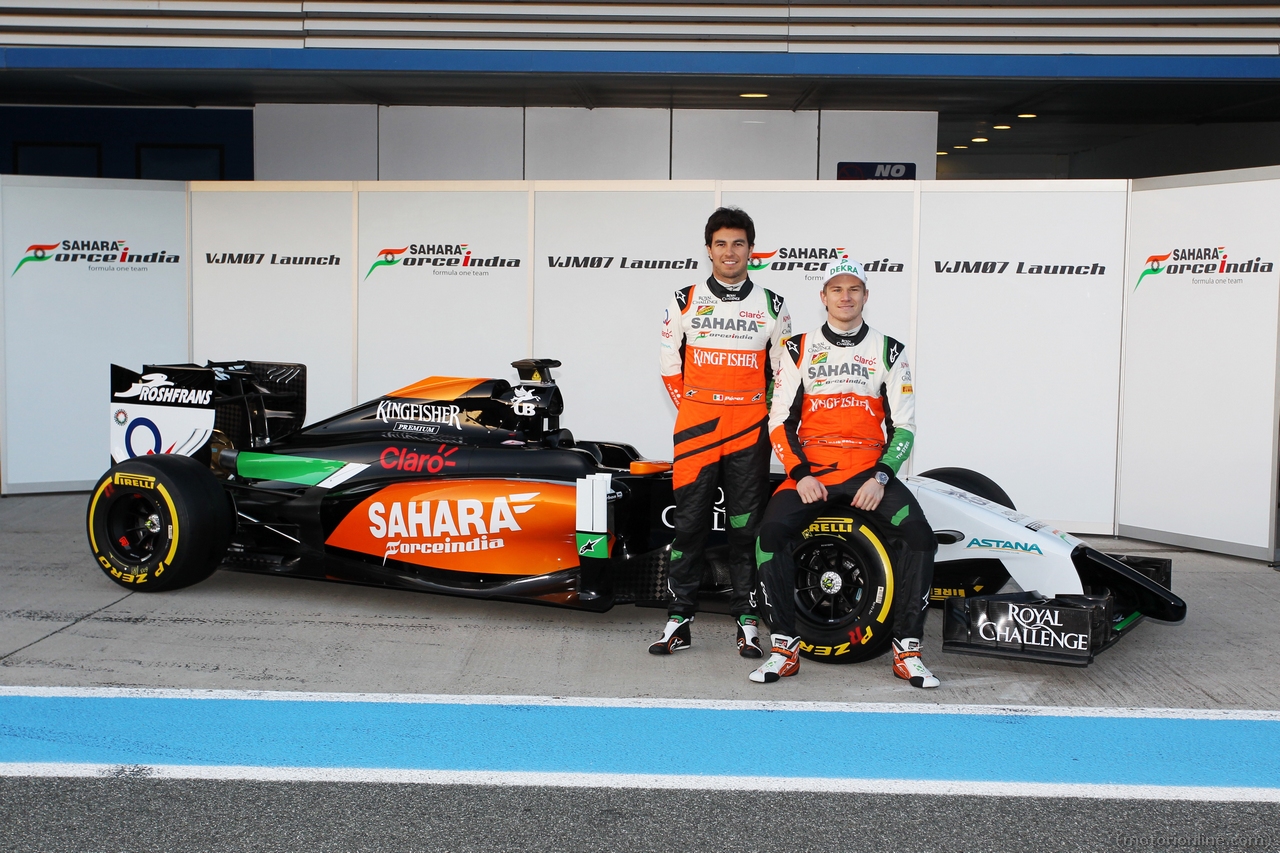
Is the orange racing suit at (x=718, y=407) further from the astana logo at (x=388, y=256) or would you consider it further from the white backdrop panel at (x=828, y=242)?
the astana logo at (x=388, y=256)

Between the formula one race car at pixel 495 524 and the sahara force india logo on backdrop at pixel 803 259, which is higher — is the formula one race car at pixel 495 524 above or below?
below

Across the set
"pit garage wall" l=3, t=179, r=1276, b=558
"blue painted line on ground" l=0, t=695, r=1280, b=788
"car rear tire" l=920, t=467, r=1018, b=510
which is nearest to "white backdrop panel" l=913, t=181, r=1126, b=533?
"pit garage wall" l=3, t=179, r=1276, b=558

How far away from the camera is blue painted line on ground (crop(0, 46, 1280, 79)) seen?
26.2ft

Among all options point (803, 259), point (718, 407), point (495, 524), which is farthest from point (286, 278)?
point (718, 407)

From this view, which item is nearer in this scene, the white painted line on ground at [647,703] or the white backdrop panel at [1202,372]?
the white painted line on ground at [647,703]

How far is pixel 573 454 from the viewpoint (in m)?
5.47

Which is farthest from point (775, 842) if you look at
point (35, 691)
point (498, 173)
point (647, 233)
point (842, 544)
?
point (498, 173)

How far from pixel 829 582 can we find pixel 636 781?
5.11 feet

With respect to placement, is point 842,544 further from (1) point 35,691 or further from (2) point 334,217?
(2) point 334,217

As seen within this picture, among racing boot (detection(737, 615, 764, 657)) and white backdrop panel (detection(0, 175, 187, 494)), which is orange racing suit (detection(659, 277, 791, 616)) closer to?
racing boot (detection(737, 615, 764, 657))

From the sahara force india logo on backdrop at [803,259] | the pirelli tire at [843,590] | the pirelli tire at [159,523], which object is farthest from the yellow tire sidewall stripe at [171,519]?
the sahara force india logo on backdrop at [803,259]

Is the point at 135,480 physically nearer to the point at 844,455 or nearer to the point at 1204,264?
the point at 844,455

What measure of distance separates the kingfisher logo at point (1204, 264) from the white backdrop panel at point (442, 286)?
4400mm

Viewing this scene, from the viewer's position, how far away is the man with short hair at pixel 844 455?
15.3ft
